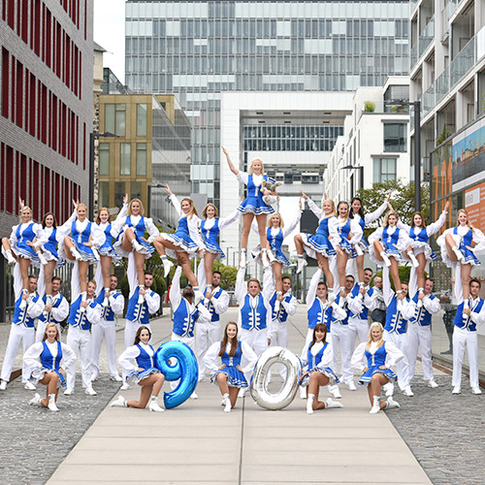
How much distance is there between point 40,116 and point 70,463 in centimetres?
3426

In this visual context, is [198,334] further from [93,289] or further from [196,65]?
[196,65]

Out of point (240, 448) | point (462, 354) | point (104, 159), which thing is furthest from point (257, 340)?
point (104, 159)

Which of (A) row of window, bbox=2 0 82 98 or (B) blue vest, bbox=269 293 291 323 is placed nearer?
(B) blue vest, bbox=269 293 291 323

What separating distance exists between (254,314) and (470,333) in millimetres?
4001

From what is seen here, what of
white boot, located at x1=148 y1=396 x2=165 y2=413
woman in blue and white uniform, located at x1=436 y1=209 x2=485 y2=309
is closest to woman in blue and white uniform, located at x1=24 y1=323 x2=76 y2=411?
white boot, located at x1=148 y1=396 x2=165 y2=413

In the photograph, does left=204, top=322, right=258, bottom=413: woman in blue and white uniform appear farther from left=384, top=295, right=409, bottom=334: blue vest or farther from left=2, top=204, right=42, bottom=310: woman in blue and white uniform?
left=2, top=204, right=42, bottom=310: woman in blue and white uniform

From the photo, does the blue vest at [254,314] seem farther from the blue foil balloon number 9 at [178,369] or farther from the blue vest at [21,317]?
the blue vest at [21,317]

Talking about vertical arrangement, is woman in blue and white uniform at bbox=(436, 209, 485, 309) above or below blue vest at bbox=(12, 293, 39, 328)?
above

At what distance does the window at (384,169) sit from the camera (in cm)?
7712

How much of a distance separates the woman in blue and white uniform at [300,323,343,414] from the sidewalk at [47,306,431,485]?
0.72ft

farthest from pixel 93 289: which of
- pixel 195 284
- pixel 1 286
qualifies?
pixel 1 286

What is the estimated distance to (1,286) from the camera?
38.0 metres

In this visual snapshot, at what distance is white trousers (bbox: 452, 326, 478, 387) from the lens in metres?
16.9

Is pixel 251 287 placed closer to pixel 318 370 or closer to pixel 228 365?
pixel 228 365
